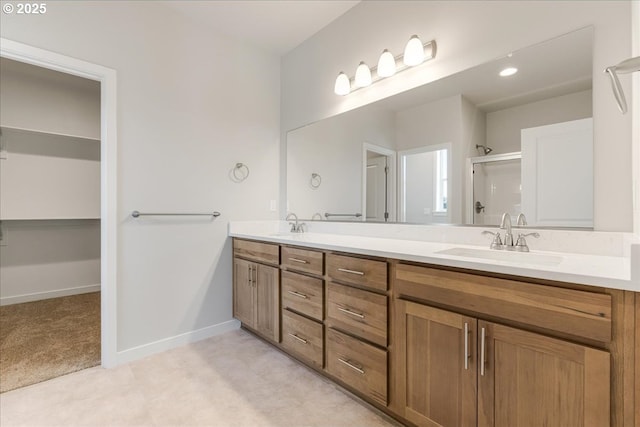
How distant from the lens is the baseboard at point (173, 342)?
2.10 metres

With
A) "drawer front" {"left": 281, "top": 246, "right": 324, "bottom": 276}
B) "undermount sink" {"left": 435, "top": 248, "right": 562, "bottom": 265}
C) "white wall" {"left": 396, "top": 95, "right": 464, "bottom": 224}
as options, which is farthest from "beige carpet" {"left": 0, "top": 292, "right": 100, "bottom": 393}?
"white wall" {"left": 396, "top": 95, "right": 464, "bottom": 224}

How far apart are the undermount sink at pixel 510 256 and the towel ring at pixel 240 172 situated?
1903mm

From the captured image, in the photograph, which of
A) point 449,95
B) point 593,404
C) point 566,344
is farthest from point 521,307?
point 449,95

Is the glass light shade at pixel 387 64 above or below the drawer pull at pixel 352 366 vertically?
above

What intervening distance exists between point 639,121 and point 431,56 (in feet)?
3.46

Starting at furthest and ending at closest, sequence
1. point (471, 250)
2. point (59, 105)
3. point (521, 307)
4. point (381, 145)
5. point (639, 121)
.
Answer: point (59, 105), point (381, 145), point (471, 250), point (639, 121), point (521, 307)

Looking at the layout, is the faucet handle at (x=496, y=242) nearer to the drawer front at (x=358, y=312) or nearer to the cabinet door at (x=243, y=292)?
the drawer front at (x=358, y=312)

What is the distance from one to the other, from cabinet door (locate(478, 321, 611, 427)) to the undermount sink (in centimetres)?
38

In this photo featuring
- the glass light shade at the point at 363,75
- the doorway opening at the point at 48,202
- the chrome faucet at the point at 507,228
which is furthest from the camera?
the doorway opening at the point at 48,202

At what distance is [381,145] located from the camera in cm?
220

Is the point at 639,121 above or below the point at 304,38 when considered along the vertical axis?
below

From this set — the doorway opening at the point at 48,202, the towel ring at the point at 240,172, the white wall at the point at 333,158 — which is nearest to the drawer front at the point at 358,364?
the white wall at the point at 333,158

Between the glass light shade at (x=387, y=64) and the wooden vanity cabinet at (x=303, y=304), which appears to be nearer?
the wooden vanity cabinet at (x=303, y=304)

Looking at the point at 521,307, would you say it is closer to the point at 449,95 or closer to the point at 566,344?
the point at 566,344
